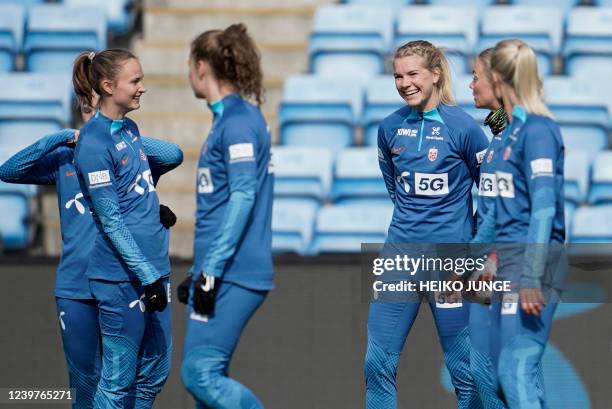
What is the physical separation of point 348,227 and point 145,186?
289 cm

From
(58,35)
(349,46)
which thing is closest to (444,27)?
(349,46)

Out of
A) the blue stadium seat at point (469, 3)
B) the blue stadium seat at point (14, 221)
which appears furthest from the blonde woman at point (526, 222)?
the blue stadium seat at point (469, 3)

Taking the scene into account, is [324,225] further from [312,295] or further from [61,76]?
[61,76]

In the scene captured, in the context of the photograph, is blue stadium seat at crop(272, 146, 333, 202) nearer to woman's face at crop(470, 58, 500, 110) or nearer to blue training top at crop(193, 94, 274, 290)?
woman's face at crop(470, 58, 500, 110)

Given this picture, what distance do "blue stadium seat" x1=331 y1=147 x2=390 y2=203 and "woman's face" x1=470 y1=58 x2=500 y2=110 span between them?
306 centimetres

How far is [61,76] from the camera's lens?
30.1 ft

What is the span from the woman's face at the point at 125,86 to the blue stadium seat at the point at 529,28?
15.9ft

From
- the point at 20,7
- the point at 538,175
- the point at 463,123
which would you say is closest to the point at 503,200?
the point at 538,175

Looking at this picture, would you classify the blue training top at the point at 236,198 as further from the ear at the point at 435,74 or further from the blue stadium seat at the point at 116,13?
the blue stadium seat at the point at 116,13

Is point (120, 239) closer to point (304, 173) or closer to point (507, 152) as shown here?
point (507, 152)

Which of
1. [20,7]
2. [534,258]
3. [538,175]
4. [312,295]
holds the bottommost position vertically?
[312,295]

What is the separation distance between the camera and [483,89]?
193 inches

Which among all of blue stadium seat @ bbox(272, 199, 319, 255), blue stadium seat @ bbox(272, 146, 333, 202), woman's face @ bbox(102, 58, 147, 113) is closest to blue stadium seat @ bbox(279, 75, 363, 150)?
blue stadium seat @ bbox(272, 146, 333, 202)

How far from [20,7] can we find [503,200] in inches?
264
